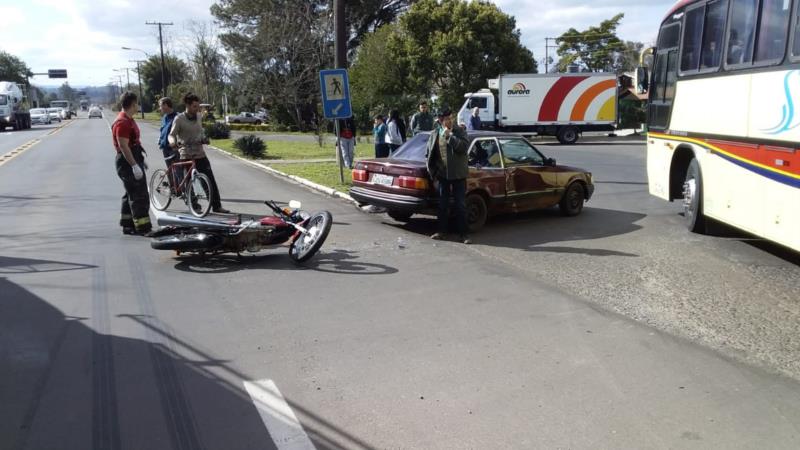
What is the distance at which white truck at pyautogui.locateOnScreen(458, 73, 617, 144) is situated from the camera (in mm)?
34000

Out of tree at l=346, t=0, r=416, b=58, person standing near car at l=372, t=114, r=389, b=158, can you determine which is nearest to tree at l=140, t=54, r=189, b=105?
tree at l=346, t=0, r=416, b=58

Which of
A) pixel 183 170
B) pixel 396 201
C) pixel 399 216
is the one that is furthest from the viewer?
pixel 399 216

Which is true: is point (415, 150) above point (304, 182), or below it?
above

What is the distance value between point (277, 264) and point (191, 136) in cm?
350

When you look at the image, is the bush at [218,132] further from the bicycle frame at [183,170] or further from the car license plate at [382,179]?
the car license plate at [382,179]

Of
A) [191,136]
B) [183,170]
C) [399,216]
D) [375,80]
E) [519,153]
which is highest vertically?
[375,80]

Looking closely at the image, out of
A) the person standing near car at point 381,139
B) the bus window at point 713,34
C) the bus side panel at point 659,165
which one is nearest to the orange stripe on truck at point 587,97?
the person standing near car at point 381,139

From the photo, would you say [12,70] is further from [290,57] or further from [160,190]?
[160,190]

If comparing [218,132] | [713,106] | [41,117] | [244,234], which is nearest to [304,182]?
[244,234]

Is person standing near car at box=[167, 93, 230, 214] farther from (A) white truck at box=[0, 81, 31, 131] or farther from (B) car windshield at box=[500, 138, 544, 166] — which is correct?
(A) white truck at box=[0, 81, 31, 131]

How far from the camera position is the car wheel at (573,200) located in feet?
37.6

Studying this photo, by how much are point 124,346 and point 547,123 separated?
3143cm

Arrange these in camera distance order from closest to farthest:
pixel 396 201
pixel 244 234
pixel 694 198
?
pixel 244 234, pixel 396 201, pixel 694 198

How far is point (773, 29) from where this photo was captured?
7414 millimetres
